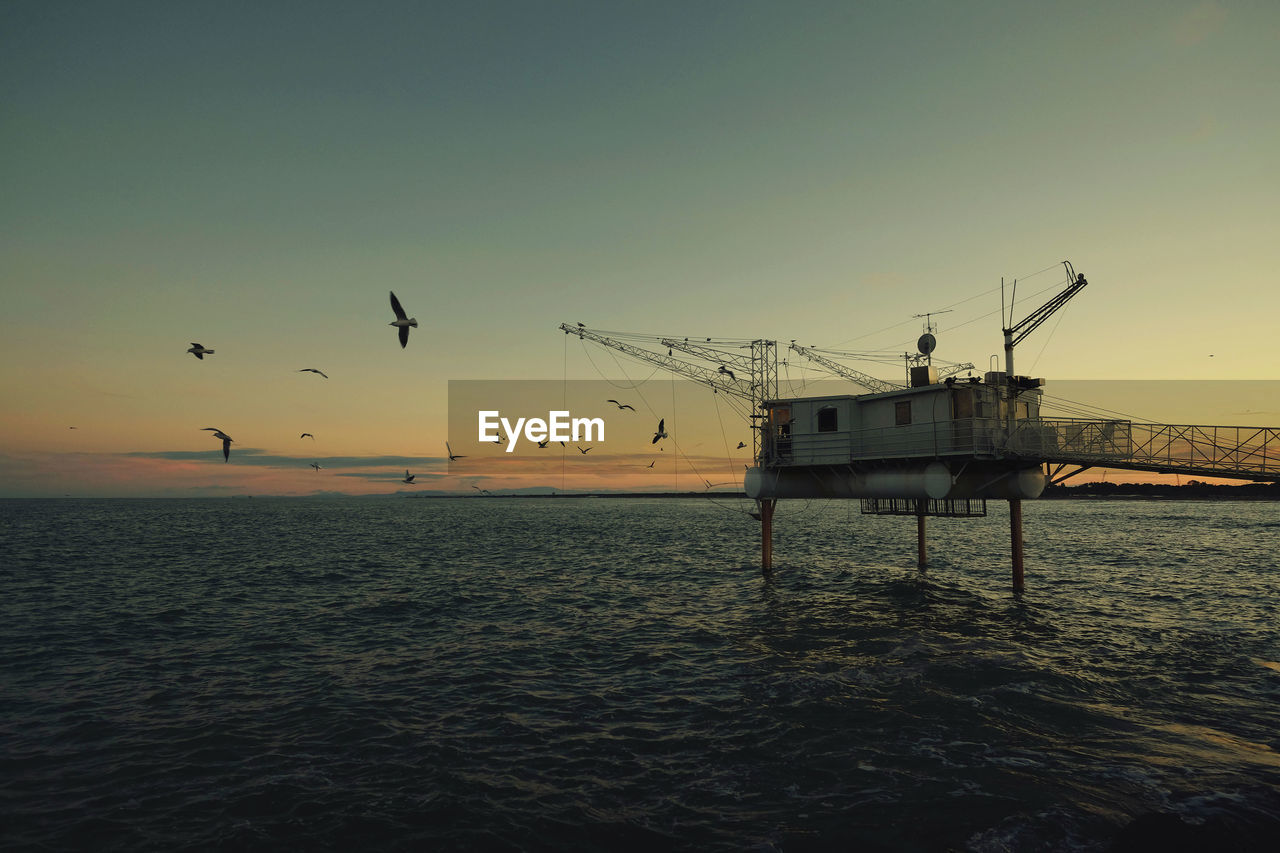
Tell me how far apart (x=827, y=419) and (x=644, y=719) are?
27110mm

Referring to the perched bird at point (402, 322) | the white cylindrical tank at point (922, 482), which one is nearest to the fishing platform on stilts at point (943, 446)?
the white cylindrical tank at point (922, 482)

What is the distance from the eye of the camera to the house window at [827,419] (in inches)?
1553

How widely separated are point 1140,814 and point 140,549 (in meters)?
85.5

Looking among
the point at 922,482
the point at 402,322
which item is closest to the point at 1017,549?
the point at 922,482

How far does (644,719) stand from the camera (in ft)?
54.3

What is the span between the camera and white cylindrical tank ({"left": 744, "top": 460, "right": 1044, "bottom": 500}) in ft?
113

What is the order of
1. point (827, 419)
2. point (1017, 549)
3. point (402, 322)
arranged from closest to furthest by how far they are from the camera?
1. point (402, 322)
2. point (1017, 549)
3. point (827, 419)

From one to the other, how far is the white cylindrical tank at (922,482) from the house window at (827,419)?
7.70 ft

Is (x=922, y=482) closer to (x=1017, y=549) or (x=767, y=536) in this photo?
(x=1017, y=549)

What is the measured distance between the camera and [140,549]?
226 feet

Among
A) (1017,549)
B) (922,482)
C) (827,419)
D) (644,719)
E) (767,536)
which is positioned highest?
(827,419)

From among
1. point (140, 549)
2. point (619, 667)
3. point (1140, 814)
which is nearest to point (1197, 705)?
point (1140, 814)

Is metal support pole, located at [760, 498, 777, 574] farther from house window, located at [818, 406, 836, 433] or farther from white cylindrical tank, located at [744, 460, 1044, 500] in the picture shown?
house window, located at [818, 406, 836, 433]

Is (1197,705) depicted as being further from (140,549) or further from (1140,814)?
(140,549)
